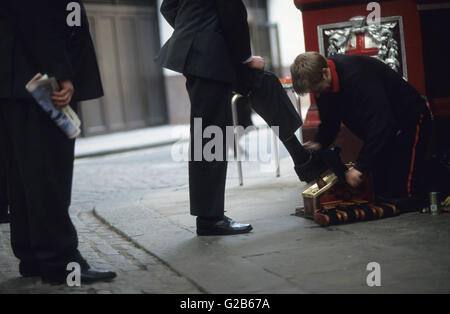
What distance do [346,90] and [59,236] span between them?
2021 mm

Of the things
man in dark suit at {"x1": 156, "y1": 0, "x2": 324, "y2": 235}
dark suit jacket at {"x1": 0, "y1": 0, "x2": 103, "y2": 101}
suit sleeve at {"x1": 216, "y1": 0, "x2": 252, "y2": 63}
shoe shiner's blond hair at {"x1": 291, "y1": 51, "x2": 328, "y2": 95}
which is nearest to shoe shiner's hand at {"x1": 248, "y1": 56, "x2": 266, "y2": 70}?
man in dark suit at {"x1": 156, "y1": 0, "x2": 324, "y2": 235}

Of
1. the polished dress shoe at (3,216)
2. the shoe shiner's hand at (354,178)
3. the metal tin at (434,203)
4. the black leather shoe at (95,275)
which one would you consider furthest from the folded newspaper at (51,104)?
the polished dress shoe at (3,216)

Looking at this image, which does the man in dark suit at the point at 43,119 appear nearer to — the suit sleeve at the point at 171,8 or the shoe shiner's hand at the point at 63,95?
the shoe shiner's hand at the point at 63,95

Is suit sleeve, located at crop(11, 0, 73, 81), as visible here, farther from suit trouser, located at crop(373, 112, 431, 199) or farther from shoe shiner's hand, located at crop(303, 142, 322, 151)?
suit trouser, located at crop(373, 112, 431, 199)

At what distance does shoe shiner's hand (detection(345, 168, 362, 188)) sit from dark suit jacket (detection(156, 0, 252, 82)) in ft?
2.94

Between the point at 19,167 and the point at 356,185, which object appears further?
the point at 356,185

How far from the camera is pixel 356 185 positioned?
4.57m

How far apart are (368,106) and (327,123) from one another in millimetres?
459

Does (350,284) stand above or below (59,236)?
below

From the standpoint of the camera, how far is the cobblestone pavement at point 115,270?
11.7ft

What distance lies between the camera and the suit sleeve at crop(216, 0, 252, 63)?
4328mm
